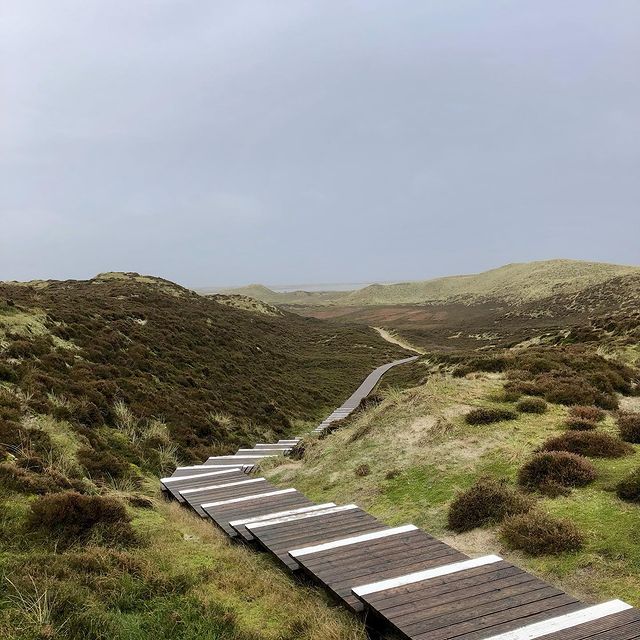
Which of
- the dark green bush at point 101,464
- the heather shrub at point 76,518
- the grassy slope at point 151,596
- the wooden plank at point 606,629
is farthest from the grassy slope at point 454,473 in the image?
the heather shrub at point 76,518

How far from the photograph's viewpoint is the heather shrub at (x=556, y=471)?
882 centimetres

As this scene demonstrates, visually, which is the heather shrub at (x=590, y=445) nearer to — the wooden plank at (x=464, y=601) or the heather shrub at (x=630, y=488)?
the heather shrub at (x=630, y=488)

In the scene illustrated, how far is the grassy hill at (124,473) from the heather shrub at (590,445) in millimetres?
6745

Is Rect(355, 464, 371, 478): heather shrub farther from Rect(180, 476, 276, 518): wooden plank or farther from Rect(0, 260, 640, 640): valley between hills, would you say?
Rect(180, 476, 276, 518): wooden plank

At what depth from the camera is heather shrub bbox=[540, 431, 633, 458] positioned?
9.85 meters

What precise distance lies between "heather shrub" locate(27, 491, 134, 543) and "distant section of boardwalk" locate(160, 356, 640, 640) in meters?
1.70

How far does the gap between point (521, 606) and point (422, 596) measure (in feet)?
3.25

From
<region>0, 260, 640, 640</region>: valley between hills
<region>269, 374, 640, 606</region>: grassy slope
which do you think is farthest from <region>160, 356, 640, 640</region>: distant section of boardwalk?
<region>269, 374, 640, 606</region>: grassy slope

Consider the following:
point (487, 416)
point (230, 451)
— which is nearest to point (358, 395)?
point (230, 451)

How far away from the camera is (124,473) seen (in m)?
12.1

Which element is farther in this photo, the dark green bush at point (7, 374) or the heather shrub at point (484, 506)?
the dark green bush at point (7, 374)

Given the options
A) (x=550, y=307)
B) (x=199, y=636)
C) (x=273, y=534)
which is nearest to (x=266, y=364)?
(x=273, y=534)

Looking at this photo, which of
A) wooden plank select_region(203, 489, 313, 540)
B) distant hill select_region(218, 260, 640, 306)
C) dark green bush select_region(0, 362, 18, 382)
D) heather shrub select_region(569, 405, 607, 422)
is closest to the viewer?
wooden plank select_region(203, 489, 313, 540)

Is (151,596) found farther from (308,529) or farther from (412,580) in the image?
(412,580)
